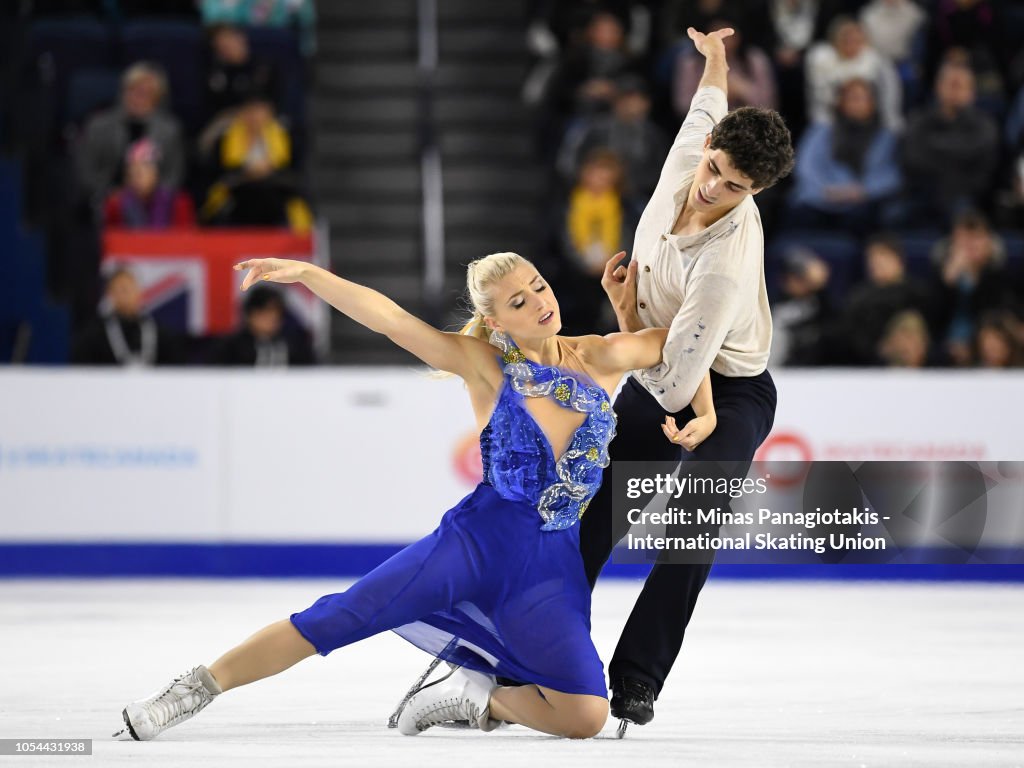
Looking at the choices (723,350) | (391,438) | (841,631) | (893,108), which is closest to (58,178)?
(391,438)

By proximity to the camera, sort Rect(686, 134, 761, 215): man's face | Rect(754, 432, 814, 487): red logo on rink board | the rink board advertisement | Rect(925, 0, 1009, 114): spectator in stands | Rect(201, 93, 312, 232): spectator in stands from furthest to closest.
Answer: Rect(925, 0, 1009, 114): spectator in stands, Rect(201, 93, 312, 232): spectator in stands, the rink board advertisement, Rect(754, 432, 814, 487): red logo on rink board, Rect(686, 134, 761, 215): man's face

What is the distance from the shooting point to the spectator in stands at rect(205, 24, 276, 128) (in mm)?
10312

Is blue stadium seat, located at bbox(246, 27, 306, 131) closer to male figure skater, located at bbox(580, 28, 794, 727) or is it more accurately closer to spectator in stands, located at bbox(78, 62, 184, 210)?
spectator in stands, located at bbox(78, 62, 184, 210)

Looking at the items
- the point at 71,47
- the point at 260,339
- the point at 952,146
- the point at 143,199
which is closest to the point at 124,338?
the point at 260,339

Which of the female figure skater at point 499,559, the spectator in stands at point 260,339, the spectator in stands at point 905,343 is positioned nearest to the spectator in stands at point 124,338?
the spectator in stands at point 260,339

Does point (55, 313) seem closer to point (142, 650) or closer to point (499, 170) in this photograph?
point (499, 170)

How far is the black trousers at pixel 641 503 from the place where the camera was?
443 centimetres

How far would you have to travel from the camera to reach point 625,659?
441 centimetres

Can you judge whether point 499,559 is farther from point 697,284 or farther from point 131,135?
point 131,135

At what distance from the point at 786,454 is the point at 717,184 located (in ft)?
12.7

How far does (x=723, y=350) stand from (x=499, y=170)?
6535 mm

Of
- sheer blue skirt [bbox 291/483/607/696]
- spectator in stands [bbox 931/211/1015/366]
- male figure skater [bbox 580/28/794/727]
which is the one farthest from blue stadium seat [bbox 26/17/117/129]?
sheer blue skirt [bbox 291/483/607/696]

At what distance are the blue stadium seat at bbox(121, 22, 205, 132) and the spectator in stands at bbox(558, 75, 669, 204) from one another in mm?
2221

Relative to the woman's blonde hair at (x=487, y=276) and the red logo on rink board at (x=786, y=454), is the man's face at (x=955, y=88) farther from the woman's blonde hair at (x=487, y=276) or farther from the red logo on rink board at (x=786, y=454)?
the woman's blonde hair at (x=487, y=276)
